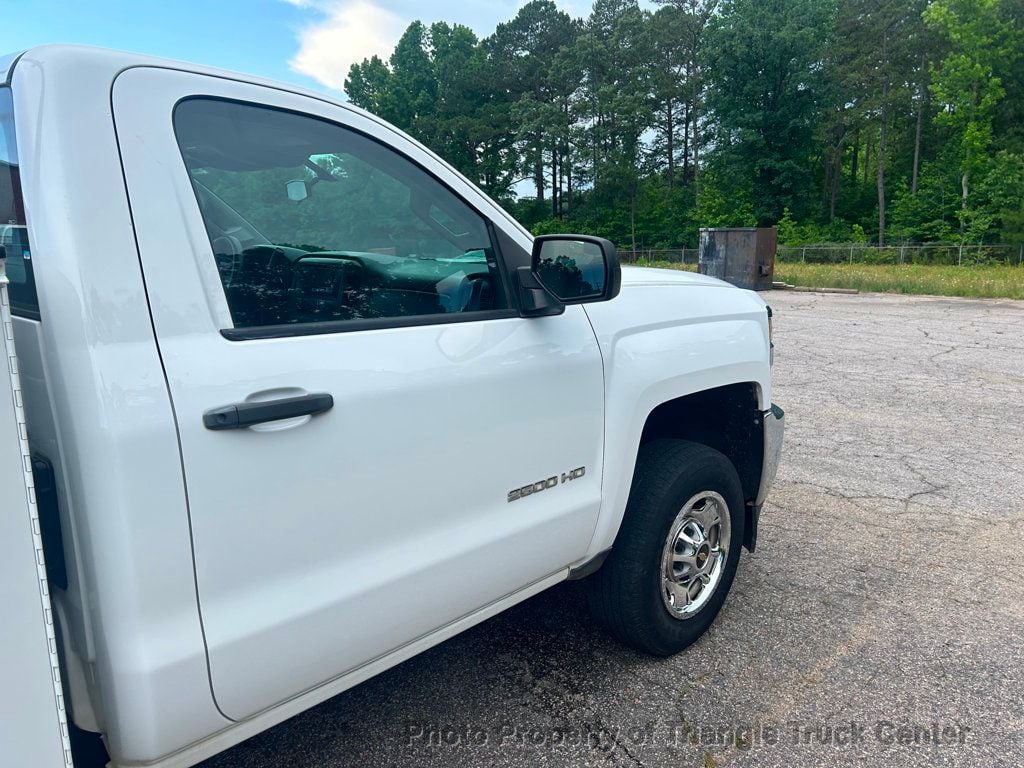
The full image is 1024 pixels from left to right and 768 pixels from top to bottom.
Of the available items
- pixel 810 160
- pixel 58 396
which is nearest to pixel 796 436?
pixel 58 396

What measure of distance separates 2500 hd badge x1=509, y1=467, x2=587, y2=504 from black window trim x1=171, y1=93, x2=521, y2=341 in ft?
1.68

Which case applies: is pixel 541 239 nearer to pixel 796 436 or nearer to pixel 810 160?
pixel 796 436

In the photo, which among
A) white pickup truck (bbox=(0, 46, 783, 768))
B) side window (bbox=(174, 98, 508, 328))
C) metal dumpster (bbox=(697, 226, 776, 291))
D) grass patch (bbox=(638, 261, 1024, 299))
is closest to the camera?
white pickup truck (bbox=(0, 46, 783, 768))

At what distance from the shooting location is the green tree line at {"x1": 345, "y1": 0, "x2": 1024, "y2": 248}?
43.8m

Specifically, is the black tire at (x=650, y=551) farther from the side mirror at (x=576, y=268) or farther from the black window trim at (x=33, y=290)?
the black window trim at (x=33, y=290)

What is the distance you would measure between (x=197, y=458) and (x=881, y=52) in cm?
5778

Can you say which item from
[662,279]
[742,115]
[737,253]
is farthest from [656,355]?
[742,115]

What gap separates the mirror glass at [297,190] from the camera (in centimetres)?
186

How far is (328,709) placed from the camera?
260 cm

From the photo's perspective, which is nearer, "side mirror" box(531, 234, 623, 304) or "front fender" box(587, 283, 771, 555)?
"side mirror" box(531, 234, 623, 304)

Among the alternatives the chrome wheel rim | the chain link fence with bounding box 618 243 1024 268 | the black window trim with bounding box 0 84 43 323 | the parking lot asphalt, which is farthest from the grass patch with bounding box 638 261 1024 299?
the black window trim with bounding box 0 84 43 323

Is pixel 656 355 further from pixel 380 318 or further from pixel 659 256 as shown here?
pixel 659 256

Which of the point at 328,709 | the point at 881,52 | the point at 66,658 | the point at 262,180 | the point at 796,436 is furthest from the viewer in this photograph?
the point at 881,52

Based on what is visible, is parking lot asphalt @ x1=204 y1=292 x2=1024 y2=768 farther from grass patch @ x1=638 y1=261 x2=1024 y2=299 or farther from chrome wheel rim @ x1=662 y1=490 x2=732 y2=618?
grass patch @ x1=638 y1=261 x2=1024 y2=299
